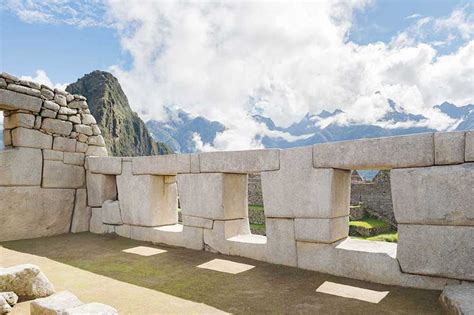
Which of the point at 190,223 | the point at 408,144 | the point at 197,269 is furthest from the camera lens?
the point at 190,223

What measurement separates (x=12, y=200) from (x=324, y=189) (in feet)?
19.8

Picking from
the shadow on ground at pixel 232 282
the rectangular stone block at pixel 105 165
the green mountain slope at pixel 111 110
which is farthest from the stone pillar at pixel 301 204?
the green mountain slope at pixel 111 110

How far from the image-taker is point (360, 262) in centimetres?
425

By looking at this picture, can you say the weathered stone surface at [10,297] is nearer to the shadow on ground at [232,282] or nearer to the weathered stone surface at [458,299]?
the shadow on ground at [232,282]

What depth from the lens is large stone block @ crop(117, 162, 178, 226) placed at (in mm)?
6715

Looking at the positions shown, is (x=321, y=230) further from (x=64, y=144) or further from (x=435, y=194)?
(x=64, y=144)

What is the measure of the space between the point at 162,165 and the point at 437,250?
4.53 meters

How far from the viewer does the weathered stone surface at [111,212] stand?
289 inches

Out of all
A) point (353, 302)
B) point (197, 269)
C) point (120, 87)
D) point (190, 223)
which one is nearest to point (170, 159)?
point (190, 223)

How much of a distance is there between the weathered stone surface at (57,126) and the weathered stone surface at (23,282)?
4.60m

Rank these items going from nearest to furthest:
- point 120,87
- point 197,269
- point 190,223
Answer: point 197,269 → point 190,223 → point 120,87

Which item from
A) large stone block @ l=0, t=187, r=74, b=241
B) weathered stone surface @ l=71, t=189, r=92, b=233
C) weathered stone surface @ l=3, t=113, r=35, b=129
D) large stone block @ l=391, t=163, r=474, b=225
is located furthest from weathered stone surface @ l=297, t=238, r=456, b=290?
weathered stone surface @ l=3, t=113, r=35, b=129

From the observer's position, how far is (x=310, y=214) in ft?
15.3

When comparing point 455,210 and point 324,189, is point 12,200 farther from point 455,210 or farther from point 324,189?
point 455,210
